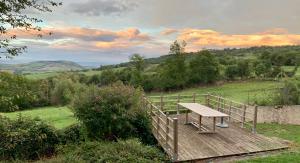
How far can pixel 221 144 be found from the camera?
489 inches

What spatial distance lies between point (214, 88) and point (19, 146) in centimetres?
3363

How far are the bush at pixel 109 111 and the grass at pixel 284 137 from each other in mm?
4905

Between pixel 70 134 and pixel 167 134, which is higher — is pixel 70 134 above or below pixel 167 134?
below

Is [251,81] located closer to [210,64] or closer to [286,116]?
[210,64]

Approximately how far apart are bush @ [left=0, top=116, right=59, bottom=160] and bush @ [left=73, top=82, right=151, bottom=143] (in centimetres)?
192

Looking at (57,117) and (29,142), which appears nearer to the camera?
(29,142)

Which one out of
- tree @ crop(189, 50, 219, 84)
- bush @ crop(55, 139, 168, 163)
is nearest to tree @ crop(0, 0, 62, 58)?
bush @ crop(55, 139, 168, 163)

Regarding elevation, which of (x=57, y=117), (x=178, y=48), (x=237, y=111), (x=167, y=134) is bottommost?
(x=57, y=117)

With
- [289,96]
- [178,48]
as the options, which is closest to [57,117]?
[289,96]

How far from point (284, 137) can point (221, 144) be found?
11.3 feet

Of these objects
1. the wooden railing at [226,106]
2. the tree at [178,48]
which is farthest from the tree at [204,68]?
the wooden railing at [226,106]

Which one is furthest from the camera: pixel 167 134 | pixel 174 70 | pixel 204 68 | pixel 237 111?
pixel 174 70

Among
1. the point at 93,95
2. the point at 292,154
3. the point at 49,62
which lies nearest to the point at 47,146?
the point at 93,95

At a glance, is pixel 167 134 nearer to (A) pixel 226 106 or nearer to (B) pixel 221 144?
(B) pixel 221 144
